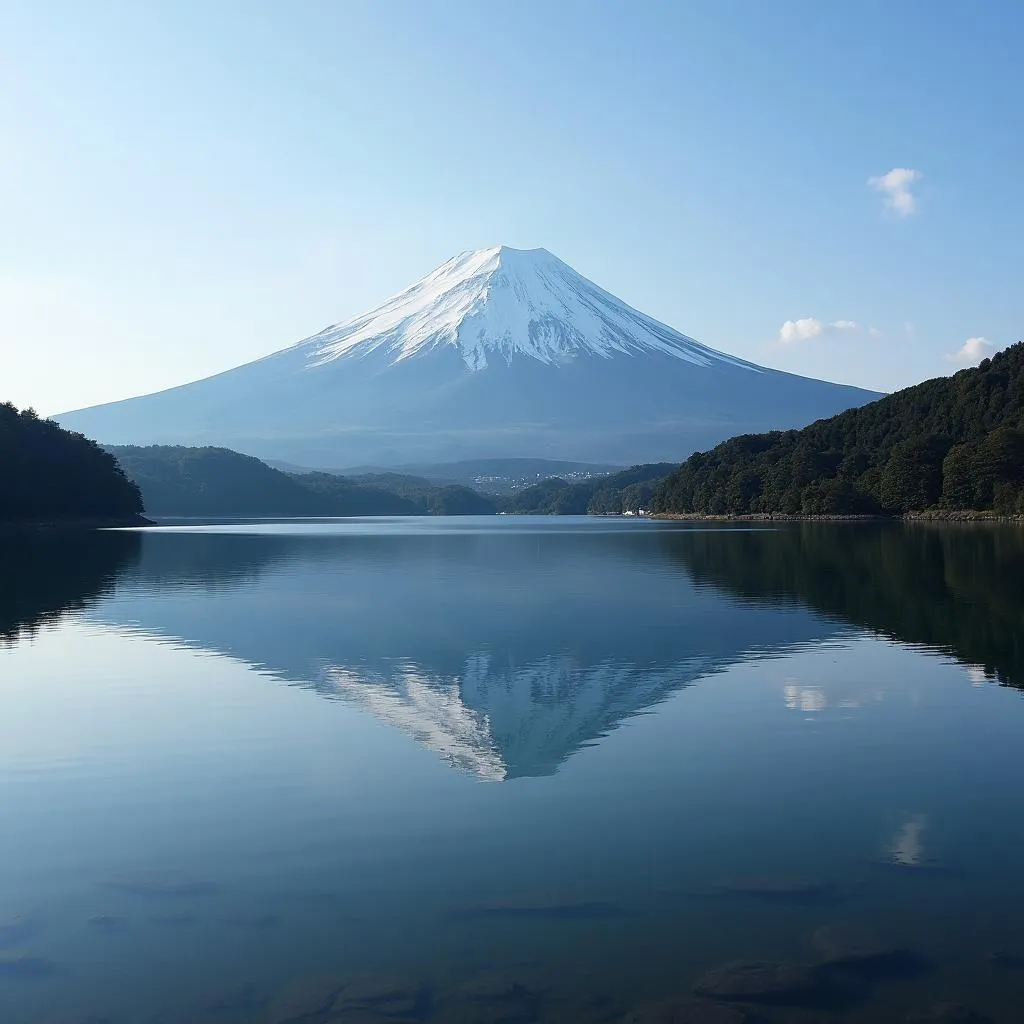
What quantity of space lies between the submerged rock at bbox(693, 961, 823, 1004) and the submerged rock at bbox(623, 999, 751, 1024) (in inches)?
5.2

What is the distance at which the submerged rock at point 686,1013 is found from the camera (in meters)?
5.77

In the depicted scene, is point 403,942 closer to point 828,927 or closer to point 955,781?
point 828,927

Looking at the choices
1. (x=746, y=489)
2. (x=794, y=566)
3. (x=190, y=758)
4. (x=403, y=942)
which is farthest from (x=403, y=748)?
(x=746, y=489)

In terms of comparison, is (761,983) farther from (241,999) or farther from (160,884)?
(160,884)

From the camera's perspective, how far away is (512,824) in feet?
30.6

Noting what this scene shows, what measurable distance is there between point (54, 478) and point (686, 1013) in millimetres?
100495

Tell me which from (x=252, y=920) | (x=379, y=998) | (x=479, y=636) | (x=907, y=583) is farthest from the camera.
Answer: (x=907, y=583)

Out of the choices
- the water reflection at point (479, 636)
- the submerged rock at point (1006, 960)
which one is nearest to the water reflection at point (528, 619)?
the water reflection at point (479, 636)

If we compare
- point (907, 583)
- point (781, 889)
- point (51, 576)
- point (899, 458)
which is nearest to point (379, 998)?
point (781, 889)

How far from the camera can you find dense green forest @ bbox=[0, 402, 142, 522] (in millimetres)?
89625

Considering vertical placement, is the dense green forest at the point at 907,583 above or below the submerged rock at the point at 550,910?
above

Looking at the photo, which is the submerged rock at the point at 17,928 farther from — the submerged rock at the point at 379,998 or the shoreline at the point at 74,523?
the shoreline at the point at 74,523

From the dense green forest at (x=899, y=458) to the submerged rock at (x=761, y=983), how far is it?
8134 centimetres

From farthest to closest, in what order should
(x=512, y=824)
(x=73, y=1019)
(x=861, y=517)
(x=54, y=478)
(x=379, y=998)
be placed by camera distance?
(x=861, y=517)
(x=54, y=478)
(x=512, y=824)
(x=379, y=998)
(x=73, y=1019)
